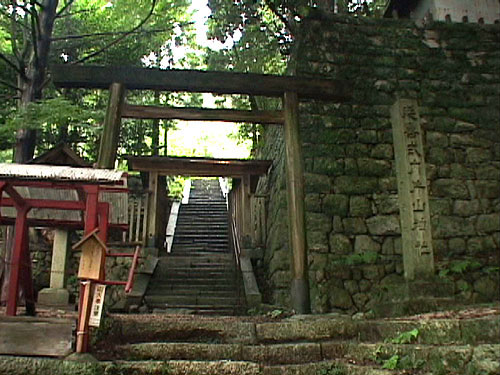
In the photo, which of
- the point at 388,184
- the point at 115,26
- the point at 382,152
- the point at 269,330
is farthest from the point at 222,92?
the point at 115,26

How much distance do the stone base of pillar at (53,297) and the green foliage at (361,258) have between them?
491cm

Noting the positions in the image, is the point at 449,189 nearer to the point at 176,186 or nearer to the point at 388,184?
the point at 388,184

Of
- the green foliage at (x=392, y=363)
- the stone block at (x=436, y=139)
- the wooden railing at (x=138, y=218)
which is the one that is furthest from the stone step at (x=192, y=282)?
the green foliage at (x=392, y=363)

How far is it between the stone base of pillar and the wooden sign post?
483 centimetres

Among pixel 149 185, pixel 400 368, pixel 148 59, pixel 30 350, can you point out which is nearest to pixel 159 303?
pixel 149 185

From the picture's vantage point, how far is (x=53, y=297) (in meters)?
7.81

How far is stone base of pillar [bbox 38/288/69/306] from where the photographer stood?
7766mm

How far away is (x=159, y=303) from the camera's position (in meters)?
8.11

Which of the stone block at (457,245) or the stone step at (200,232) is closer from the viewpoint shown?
the stone block at (457,245)

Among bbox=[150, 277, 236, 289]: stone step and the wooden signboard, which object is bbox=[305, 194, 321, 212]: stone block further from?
the wooden signboard

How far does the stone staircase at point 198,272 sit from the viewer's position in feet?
26.4

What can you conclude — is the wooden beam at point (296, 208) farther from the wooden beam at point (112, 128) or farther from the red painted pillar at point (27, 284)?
the red painted pillar at point (27, 284)

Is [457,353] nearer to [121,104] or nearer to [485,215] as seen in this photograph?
[121,104]

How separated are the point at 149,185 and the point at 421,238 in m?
7.34
